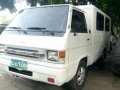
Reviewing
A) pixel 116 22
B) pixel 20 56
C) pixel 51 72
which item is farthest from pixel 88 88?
pixel 116 22

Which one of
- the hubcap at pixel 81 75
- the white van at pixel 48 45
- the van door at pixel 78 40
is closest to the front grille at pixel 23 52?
the white van at pixel 48 45

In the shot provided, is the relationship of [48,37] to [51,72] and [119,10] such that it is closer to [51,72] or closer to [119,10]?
[51,72]

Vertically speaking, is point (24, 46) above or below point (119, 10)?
below

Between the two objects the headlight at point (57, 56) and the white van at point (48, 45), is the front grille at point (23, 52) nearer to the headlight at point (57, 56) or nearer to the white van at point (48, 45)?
the white van at point (48, 45)

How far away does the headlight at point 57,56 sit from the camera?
3935 mm

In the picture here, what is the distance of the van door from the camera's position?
4399 mm

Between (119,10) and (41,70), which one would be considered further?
(119,10)

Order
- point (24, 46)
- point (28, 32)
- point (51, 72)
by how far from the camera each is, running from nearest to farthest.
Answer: point (51, 72)
point (24, 46)
point (28, 32)

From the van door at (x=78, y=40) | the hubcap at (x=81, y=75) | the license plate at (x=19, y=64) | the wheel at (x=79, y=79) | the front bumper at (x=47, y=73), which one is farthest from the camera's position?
the hubcap at (x=81, y=75)

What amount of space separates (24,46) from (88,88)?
7.03 feet

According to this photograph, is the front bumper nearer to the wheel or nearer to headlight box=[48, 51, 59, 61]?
headlight box=[48, 51, 59, 61]

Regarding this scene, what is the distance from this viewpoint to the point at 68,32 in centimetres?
428

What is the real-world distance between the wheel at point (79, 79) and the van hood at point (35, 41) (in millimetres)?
1099

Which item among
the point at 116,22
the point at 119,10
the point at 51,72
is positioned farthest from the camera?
the point at 116,22
